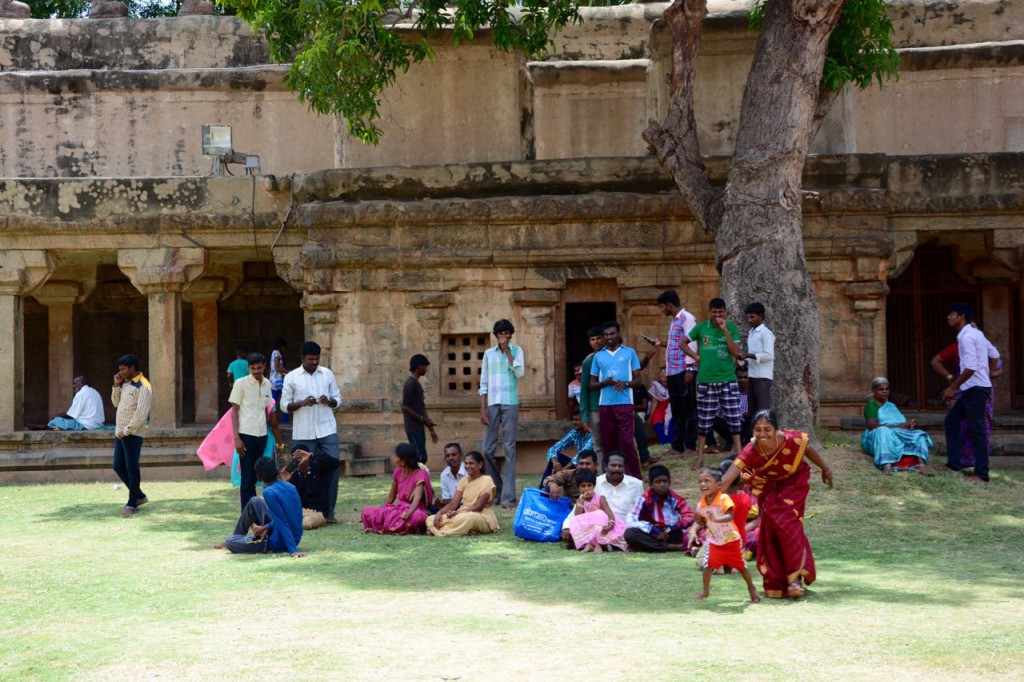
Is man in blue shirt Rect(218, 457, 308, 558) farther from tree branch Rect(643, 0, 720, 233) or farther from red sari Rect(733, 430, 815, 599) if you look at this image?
tree branch Rect(643, 0, 720, 233)

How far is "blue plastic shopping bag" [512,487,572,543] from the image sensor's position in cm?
898

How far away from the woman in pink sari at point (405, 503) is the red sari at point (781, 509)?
3202mm

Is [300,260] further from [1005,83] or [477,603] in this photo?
[1005,83]

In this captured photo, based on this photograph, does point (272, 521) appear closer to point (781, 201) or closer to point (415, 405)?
point (415, 405)

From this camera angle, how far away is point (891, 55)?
1218 centimetres

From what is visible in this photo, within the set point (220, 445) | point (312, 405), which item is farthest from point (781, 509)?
point (220, 445)

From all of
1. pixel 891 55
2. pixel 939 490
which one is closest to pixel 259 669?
pixel 939 490

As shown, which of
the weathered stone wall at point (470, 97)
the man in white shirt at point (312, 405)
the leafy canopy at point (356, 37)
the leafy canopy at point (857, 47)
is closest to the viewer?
the man in white shirt at point (312, 405)

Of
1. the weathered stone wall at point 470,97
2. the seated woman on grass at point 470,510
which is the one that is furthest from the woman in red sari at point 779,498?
the weathered stone wall at point 470,97

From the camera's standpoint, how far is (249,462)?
10023 mm

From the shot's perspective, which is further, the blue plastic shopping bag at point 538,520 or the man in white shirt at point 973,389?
the man in white shirt at point 973,389

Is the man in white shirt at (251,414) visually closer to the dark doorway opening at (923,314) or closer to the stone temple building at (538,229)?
the stone temple building at (538,229)

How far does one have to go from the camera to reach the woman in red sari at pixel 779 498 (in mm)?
6781

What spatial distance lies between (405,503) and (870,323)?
615cm
